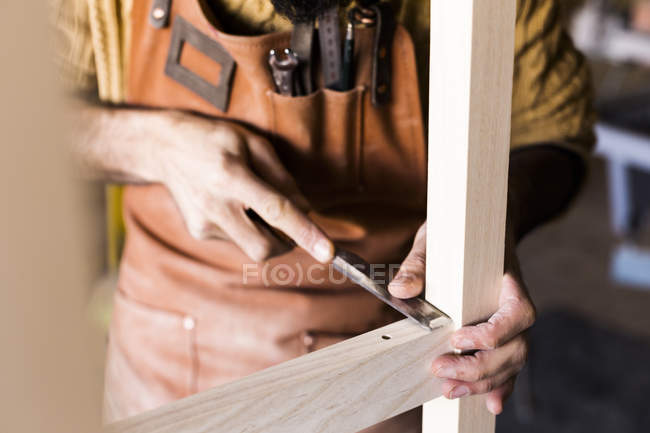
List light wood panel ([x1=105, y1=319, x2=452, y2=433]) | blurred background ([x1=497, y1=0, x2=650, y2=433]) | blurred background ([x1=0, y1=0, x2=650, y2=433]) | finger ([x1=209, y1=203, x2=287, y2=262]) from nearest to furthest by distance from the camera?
blurred background ([x1=0, y1=0, x2=650, y2=433]) → light wood panel ([x1=105, y1=319, x2=452, y2=433]) → finger ([x1=209, y1=203, x2=287, y2=262]) → blurred background ([x1=497, y1=0, x2=650, y2=433])

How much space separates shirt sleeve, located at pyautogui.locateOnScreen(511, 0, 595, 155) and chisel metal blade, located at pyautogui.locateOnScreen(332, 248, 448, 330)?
28cm

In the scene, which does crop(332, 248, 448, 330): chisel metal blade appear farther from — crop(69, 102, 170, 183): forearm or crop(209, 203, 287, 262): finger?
crop(69, 102, 170, 183): forearm

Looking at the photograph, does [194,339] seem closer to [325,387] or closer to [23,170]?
[325,387]

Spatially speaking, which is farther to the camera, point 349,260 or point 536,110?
point 536,110

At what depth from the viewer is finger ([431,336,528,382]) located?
42 cm

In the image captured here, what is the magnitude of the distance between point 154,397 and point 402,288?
0.37 metres

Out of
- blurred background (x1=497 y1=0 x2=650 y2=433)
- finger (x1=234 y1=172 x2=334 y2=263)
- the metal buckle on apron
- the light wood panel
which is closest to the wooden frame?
the light wood panel

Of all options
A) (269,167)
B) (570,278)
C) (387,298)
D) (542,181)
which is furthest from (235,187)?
(570,278)

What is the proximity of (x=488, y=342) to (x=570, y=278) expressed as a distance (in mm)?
2176

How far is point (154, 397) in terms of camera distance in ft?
2.29

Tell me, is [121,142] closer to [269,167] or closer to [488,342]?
[269,167]

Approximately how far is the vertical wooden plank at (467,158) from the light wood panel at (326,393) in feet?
0.09

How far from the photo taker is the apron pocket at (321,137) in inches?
21.9

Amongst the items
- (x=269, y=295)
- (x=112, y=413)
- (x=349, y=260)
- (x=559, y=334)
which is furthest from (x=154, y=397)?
(x=559, y=334)
